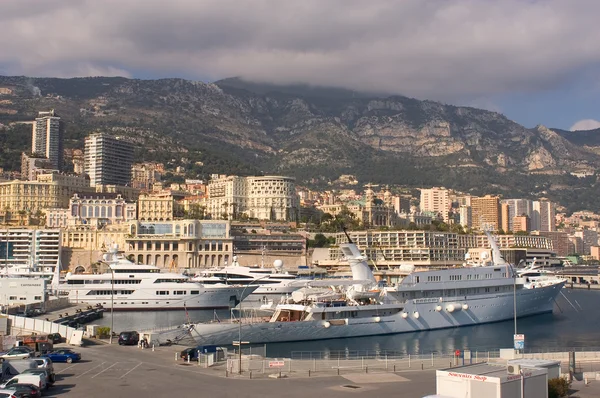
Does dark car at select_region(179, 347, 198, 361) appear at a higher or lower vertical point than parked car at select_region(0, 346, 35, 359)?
lower

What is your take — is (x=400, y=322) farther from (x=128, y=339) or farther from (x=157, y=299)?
(x=157, y=299)

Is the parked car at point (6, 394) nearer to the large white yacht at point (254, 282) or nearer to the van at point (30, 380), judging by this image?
the van at point (30, 380)

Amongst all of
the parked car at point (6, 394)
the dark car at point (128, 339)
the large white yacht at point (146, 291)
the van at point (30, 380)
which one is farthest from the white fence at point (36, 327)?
the large white yacht at point (146, 291)

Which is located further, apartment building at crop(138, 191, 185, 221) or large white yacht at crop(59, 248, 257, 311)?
apartment building at crop(138, 191, 185, 221)

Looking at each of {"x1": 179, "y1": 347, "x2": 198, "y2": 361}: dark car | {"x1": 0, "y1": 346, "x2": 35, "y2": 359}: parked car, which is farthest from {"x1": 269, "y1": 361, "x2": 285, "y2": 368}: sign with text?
{"x1": 0, "y1": 346, "x2": 35, "y2": 359}: parked car

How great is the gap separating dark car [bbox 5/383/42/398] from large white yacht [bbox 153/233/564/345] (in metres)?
19.4

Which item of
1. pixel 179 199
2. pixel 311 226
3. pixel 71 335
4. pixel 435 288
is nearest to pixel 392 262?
pixel 311 226

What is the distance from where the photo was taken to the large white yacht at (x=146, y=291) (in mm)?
85188

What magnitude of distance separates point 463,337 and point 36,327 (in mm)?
34126

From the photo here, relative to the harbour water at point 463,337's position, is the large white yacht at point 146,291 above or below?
above

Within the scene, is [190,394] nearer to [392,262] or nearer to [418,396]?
[418,396]

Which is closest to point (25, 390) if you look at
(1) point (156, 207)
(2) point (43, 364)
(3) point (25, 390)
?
(3) point (25, 390)

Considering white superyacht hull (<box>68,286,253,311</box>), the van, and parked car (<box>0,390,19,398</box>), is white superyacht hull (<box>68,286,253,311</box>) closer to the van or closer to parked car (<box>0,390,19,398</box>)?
the van

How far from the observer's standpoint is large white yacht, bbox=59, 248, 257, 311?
85188mm
